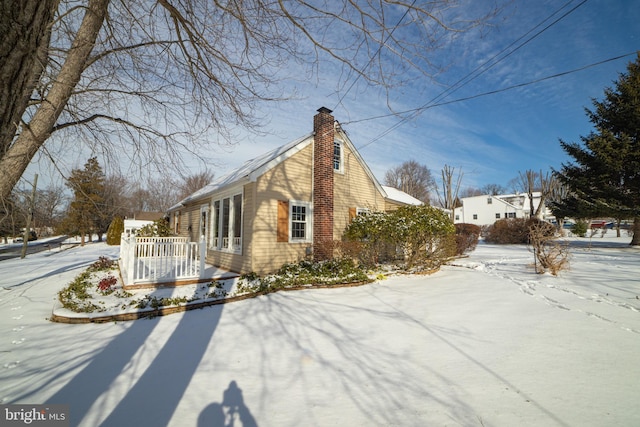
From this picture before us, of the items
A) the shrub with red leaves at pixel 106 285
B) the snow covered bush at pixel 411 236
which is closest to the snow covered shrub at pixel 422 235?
the snow covered bush at pixel 411 236

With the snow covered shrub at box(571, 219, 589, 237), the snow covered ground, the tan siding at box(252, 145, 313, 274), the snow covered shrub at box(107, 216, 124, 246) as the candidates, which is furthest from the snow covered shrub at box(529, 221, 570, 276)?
the snow covered shrub at box(107, 216, 124, 246)

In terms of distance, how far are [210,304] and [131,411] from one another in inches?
134

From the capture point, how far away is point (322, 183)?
1030 centimetres

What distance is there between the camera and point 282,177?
9680 mm

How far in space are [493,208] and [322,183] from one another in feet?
139

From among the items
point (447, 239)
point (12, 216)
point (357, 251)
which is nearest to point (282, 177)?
point (357, 251)

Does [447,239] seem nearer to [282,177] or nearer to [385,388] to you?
[282,177]

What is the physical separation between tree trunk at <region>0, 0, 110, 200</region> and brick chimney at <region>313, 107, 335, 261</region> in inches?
296

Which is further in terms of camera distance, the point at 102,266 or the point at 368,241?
the point at 102,266

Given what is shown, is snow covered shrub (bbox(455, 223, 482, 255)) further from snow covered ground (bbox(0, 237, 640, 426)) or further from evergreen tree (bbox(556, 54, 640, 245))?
evergreen tree (bbox(556, 54, 640, 245))

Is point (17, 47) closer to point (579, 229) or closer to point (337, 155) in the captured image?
point (337, 155)

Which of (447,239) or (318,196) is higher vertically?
(318,196)

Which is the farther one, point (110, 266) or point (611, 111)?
point (611, 111)

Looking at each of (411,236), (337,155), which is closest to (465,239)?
(411,236)
